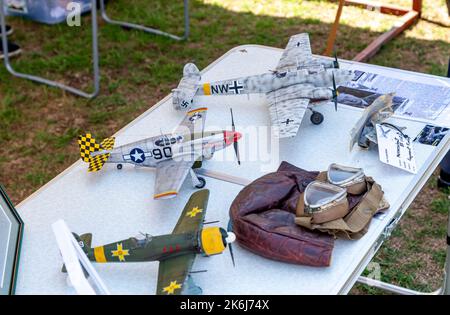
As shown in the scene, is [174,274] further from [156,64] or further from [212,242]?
[156,64]

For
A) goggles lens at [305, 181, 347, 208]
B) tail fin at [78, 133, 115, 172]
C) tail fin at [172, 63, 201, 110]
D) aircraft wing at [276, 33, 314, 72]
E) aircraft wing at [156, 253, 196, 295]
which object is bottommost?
aircraft wing at [156, 253, 196, 295]

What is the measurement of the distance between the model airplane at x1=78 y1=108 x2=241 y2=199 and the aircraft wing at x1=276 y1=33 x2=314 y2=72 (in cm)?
48

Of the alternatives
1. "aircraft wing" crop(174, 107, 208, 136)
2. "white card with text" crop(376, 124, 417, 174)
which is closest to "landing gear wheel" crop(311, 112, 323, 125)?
"white card with text" crop(376, 124, 417, 174)

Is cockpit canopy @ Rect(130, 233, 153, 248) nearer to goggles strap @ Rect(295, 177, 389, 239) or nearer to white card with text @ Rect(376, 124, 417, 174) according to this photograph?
goggles strap @ Rect(295, 177, 389, 239)

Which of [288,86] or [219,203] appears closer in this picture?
[219,203]

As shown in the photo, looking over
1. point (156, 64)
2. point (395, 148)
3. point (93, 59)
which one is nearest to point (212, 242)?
point (395, 148)

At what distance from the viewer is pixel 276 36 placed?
3.83 meters

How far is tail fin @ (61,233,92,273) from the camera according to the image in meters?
1.24

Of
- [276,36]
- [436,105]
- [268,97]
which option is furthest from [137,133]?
[276,36]

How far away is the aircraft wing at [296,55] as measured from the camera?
6.22ft

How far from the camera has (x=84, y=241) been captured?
1.28 metres

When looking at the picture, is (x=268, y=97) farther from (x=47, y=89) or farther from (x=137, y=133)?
(x=47, y=89)

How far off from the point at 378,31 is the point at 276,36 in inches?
25.5

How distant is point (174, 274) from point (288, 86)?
827 mm
